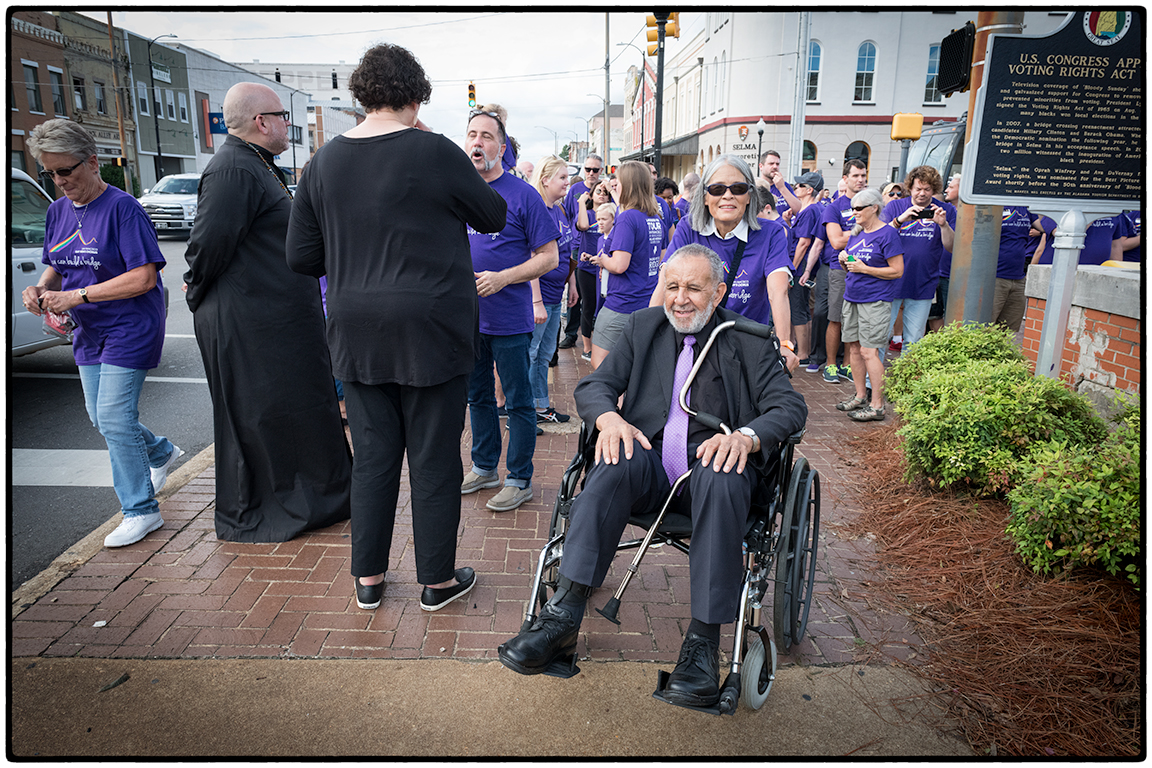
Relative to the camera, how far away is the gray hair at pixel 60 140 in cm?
330

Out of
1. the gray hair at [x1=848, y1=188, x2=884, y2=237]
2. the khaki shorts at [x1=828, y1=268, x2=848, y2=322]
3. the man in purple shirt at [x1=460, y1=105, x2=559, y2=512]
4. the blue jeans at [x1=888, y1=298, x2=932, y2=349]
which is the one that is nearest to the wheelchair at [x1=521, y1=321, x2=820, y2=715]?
the man in purple shirt at [x1=460, y1=105, x2=559, y2=512]

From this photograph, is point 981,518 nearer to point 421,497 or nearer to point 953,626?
point 953,626

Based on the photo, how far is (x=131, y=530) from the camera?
3605mm

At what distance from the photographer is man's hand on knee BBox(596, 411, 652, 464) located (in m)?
2.59

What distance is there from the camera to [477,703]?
2.47 m

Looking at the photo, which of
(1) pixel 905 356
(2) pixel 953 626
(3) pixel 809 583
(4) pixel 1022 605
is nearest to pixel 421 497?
(3) pixel 809 583

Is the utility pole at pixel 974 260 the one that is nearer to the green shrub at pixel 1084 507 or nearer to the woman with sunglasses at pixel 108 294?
the green shrub at pixel 1084 507

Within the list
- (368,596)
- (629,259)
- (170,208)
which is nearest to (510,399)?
(368,596)

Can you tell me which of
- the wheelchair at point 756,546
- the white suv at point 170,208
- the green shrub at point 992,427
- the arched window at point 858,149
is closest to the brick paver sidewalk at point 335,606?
the wheelchair at point 756,546

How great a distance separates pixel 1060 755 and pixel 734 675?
106cm

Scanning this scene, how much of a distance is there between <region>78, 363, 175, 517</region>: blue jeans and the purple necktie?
8.58 ft

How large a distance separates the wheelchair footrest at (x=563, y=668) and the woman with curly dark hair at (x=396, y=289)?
0.78m

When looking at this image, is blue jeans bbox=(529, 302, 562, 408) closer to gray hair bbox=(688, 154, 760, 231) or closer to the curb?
gray hair bbox=(688, 154, 760, 231)

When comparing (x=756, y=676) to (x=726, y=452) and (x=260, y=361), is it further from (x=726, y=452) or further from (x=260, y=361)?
(x=260, y=361)
